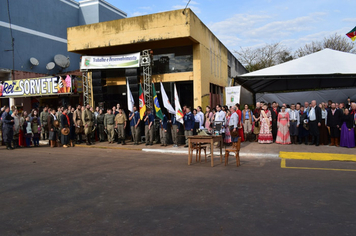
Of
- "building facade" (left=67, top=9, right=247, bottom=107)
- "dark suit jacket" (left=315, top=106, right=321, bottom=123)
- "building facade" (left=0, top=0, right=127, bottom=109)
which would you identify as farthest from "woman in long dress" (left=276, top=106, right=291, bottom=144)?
"building facade" (left=0, top=0, right=127, bottom=109)

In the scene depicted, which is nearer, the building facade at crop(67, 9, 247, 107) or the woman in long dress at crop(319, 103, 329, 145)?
the woman in long dress at crop(319, 103, 329, 145)

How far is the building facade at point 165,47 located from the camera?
1464 cm

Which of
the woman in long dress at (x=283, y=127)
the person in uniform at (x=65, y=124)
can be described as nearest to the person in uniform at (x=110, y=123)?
the person in uniform at (x=65, y=124)

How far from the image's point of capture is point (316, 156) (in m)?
10.2

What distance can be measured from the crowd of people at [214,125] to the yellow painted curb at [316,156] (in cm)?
222

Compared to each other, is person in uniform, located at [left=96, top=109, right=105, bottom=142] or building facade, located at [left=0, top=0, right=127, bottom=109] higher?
building facade, located at [left=0, top=0, right=127, bottom=109]

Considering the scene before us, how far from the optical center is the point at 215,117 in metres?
13.2

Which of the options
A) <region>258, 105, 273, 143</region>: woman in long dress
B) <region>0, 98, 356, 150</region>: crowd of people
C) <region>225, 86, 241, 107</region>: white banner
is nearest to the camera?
<region>0, 98, 356, 150</region>: crowd of people

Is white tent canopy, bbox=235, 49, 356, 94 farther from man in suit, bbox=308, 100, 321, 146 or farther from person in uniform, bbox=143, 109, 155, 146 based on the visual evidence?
person in uniform, bbox=143, 109, 155, 146

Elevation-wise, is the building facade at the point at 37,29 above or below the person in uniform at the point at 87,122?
above

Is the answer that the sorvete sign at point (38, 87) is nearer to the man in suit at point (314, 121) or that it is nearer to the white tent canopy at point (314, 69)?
the white tent canopy at point (314, 69)

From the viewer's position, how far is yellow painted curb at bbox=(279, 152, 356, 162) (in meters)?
9.67

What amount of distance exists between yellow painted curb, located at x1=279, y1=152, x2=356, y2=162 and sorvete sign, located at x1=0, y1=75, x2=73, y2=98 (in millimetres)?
13161

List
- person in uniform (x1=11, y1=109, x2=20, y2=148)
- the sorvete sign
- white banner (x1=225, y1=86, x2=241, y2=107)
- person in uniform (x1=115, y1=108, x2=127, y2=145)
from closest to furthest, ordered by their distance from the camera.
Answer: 1. person in uniform (x1=11, y1=109, x2=20, y2=148)
2. person in uniform (x1=115, y1=108, x2=127, y2=145)
3. white banner (x1=225, y1=86, x2=241, y2=107)
4. the sorvete sign
